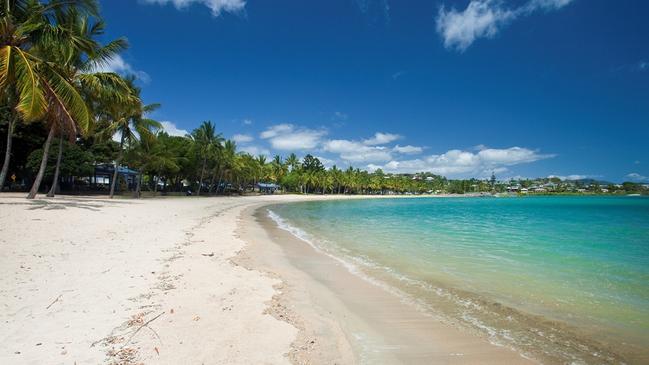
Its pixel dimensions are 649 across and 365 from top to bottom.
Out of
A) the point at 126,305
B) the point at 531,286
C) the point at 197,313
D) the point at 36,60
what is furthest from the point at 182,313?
the point at 36,60

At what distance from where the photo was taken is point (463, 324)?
5.45m

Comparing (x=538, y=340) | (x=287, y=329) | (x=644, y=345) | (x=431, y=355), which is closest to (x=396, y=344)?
(x=431, y=355)

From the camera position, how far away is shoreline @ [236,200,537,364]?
4.19 meters

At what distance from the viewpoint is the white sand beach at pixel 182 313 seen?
374 centimetres

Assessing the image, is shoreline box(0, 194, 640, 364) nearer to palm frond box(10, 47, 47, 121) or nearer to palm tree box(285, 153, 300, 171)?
palm frond box(10, 47, 47, 121)

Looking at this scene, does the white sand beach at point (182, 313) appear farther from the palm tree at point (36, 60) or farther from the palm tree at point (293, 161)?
the palm tree at point (293, 161)

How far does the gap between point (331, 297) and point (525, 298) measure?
4047mm

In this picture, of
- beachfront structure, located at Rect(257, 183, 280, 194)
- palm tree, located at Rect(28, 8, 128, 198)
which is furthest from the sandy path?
beachfront structure, located at Rect(257, 183, 280, 194)

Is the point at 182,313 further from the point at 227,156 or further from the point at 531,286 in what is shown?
the point at 227,156

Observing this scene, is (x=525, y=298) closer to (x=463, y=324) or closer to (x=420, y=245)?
(x=463, y=324)

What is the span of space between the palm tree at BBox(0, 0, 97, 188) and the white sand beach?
472 cm

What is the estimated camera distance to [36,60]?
1223cm

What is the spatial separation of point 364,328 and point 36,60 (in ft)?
47.6

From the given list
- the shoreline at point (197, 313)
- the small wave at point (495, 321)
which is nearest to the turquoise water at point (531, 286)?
the small wave at point (495, 321)
